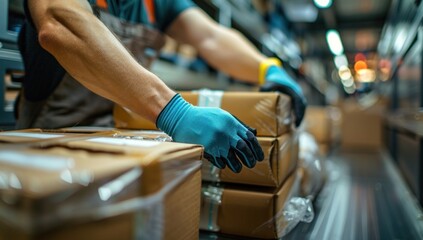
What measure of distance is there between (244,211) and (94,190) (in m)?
0.60

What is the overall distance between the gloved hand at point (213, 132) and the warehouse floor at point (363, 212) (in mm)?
347

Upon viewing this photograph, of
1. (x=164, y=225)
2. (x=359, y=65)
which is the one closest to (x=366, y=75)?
(x=359, y=65)

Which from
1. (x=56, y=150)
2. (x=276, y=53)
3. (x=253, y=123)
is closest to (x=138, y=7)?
(x=253, y=123)

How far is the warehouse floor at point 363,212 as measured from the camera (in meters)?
1.11

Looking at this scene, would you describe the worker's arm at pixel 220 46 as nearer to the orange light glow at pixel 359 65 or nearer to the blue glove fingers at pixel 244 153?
the blue glove fingers at pixel 244 153

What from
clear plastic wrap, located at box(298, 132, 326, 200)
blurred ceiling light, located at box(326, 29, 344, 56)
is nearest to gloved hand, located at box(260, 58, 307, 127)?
clear plastic wrap, located at box(298, 132, 326, 200)

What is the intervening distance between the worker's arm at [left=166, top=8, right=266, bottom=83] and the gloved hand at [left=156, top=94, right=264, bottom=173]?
0.89m

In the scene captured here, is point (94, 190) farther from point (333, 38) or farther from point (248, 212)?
point (333, 38)

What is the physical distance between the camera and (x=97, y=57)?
75 centimetres

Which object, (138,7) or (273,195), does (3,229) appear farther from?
(138,7)

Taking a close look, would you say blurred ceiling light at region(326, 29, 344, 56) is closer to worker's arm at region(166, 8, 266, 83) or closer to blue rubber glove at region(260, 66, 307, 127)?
worker's arm at region(166, 8, 266, 83)

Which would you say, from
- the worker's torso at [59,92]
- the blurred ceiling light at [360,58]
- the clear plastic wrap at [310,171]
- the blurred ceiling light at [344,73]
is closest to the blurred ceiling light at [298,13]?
the clear plastic wrap at [310,171]

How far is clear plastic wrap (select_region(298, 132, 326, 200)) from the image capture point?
56.1 inches

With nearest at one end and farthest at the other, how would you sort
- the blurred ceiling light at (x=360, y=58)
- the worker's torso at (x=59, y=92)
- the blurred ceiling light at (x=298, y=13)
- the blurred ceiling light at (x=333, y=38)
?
the worker's torso at (x=59, y=92) < the blurred ceiling light at (x=298, y=13) < the blurred ceiling light at (x=333, y=38) < the blurred ceiling light at (x=360, y=58)
